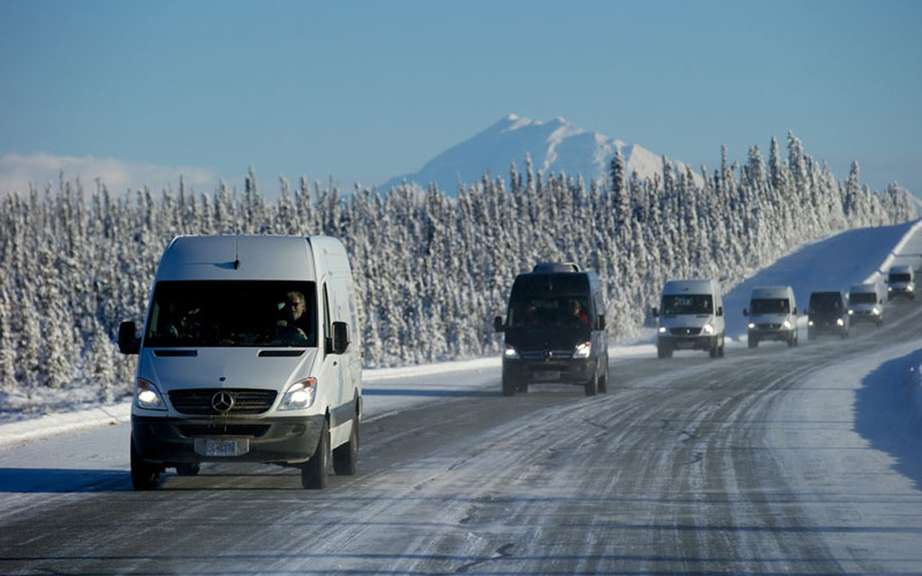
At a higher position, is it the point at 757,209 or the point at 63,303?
the point at 757,209

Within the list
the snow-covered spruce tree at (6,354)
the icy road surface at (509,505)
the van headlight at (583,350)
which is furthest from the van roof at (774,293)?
the icy road surface at (509,505)

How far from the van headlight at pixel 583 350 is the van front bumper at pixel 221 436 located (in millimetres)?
16164

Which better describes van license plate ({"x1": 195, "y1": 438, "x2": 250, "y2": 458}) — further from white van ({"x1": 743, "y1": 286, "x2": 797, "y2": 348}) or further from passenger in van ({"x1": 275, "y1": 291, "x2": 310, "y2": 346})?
white van ({"x1": 743, "y1": 286, "x2": 797, "y2": 348})

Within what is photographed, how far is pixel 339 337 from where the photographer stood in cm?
1480

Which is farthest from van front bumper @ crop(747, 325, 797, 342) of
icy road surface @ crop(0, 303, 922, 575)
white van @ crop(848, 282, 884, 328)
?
icy road surface @ crop(0, 303, 922, 575)

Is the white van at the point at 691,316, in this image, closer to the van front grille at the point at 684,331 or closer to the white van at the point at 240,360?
the van front grille at the point at 684,331

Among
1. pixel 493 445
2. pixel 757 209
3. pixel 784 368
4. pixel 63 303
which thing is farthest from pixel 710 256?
pixel 493 445

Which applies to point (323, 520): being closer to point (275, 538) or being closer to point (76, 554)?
point (275, 538)

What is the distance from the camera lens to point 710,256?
171 m

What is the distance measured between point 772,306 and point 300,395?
154ft

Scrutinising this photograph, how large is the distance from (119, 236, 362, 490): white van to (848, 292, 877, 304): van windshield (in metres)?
66.5

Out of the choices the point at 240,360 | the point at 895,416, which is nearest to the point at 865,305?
the point at 895,416

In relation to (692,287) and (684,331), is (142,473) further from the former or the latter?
(692,287)

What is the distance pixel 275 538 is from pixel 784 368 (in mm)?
32255
